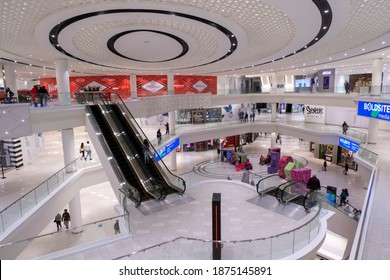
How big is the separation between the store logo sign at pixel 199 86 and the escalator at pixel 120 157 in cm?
1880

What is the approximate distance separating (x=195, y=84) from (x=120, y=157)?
21455 mm

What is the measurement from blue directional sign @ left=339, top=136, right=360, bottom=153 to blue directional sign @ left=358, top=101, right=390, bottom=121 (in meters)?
3.14

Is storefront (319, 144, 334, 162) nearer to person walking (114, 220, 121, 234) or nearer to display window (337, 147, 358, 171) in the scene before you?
display window (337, 147, 358, 171)

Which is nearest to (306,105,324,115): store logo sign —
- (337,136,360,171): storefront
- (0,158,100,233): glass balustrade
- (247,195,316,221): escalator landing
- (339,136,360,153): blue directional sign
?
(337,136,360,171): storefront

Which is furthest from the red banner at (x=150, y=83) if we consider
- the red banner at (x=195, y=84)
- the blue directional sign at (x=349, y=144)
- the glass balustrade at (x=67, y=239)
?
the glass balustrade at (x=67, y=239)

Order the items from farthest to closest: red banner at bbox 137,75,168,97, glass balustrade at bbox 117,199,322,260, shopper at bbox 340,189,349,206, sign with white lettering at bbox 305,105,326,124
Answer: red banner at bbox 137,75,168,97 → sign with white lettering at bbox 305,105,326,124 → shopper at bbox 340,189,349,206 → glass balustrade at bbox 117,199,322,260

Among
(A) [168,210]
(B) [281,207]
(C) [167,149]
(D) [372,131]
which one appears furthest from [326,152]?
(A) [168,210]

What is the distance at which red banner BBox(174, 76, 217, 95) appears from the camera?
101 ft

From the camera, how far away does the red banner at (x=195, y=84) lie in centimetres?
3091

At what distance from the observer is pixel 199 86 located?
3228 cm

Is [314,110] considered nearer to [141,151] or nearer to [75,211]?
[141,151]

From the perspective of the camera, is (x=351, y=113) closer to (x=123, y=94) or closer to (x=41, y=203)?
(x=123, y=94)

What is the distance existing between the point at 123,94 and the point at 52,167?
647 cm
